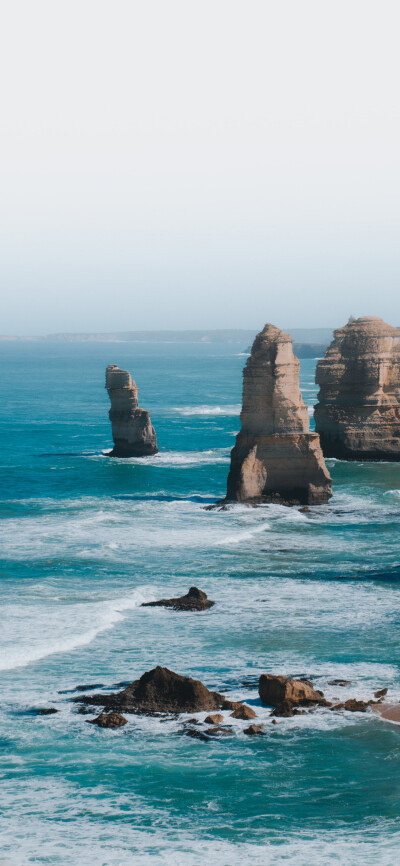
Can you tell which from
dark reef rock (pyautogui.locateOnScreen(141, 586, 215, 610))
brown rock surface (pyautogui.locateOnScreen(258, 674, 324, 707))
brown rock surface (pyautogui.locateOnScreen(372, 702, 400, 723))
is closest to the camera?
brown rock surface (pyautogui.locateOnScreen(372, 702, 400, 723))

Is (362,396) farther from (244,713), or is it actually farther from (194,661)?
(244,713)

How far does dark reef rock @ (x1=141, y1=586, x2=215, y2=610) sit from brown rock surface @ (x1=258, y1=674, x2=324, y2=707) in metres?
9.31

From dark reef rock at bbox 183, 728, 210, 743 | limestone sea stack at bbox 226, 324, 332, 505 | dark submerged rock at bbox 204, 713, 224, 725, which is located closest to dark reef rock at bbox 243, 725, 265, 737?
dark submerged rock at bbox 204, 713, 224, 725

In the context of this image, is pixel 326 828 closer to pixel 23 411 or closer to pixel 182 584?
pixel 182 584

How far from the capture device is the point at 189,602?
35062mm

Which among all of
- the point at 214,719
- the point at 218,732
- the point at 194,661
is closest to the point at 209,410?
the point at 194,661

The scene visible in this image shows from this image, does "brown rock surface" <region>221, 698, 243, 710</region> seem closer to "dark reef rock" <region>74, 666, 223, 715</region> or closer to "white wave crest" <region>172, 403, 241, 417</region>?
"dark reef rock" <region>74, 666, 223, 715</region>

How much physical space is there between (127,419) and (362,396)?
16796mm

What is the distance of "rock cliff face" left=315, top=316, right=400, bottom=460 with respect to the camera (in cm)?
7281

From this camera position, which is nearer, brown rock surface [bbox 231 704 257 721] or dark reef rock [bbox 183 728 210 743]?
dark reef rock [bbox 183 728 210 743]

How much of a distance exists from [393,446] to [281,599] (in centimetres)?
3815

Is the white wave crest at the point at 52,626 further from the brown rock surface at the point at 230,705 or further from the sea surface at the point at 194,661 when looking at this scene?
the brown rock surface at the point at 230,705

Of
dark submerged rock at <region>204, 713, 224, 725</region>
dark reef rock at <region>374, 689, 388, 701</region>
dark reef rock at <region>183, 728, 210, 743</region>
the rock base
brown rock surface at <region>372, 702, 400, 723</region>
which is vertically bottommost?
dark reef rock at <region>183, 728, 210, 743</region>

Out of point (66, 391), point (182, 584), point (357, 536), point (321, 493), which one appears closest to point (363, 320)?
point (321, 493)
